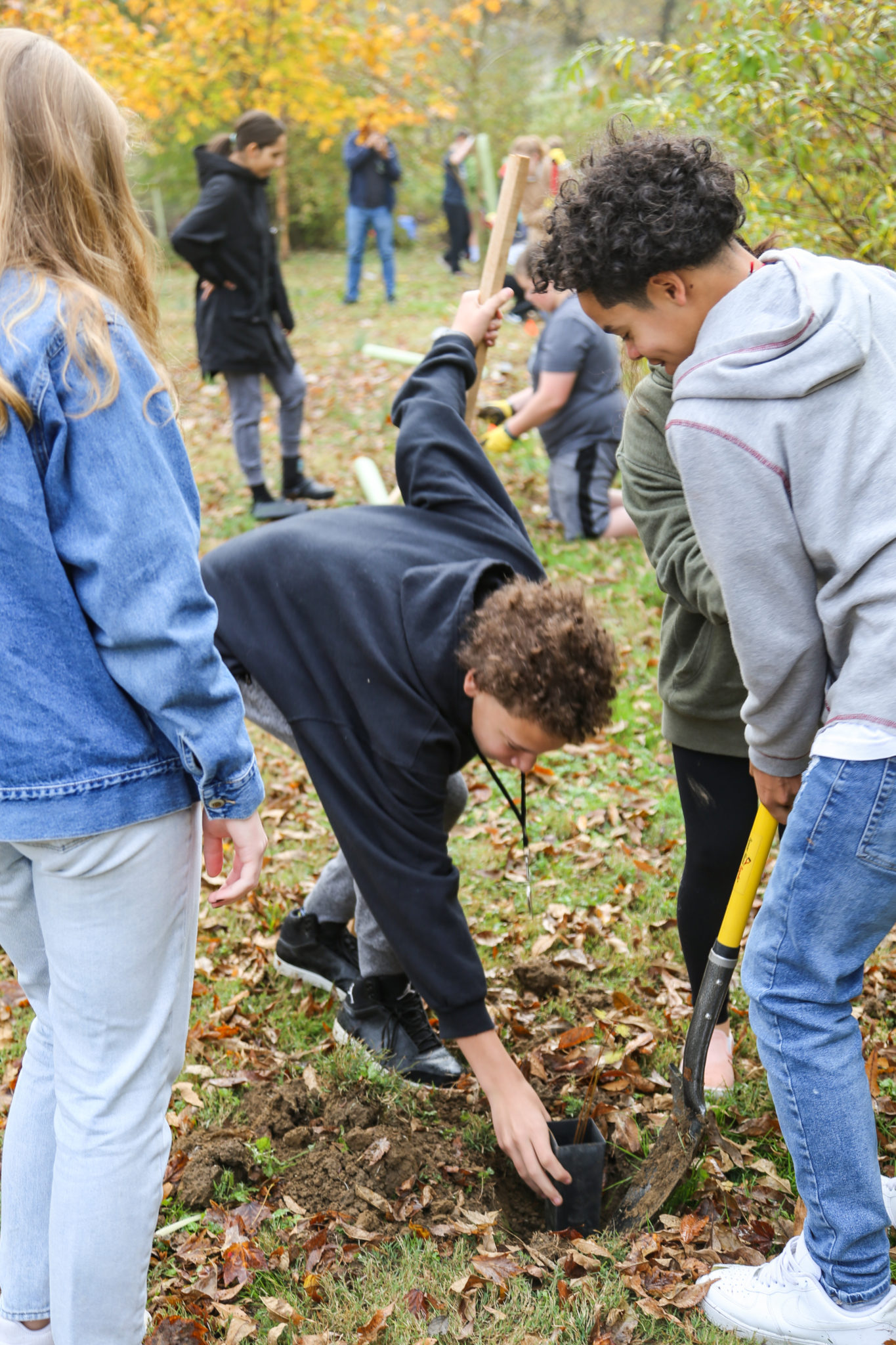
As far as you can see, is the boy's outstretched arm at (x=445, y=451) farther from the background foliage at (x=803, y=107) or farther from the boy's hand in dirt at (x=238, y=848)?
the background foliage at (x=803, y=107)

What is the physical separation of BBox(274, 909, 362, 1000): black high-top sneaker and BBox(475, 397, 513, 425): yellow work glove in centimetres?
456

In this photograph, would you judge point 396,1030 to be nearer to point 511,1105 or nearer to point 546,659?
point 511,1105

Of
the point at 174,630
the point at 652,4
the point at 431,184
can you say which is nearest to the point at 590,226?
the point at 174,630

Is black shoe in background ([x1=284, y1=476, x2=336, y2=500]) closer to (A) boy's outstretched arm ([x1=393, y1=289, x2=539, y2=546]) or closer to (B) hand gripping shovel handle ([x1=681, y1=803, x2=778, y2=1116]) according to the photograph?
(A) boy's outstretched arm ([x1=393, y1=289, x2=539, y2=546])

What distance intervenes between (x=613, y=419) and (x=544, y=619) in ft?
15.7

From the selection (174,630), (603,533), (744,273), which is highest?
(744,273)

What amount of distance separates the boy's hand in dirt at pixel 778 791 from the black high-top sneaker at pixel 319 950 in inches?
64.1

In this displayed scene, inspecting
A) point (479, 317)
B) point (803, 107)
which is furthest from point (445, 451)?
point (803, 107)

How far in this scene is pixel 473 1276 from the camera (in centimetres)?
233

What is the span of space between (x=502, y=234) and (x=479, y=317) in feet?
1.11

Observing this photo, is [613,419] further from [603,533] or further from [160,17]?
[160,17]

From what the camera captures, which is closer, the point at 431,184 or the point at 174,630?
the point at 174,630

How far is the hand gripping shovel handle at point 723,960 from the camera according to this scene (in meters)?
2.29

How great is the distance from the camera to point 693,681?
2432mm
